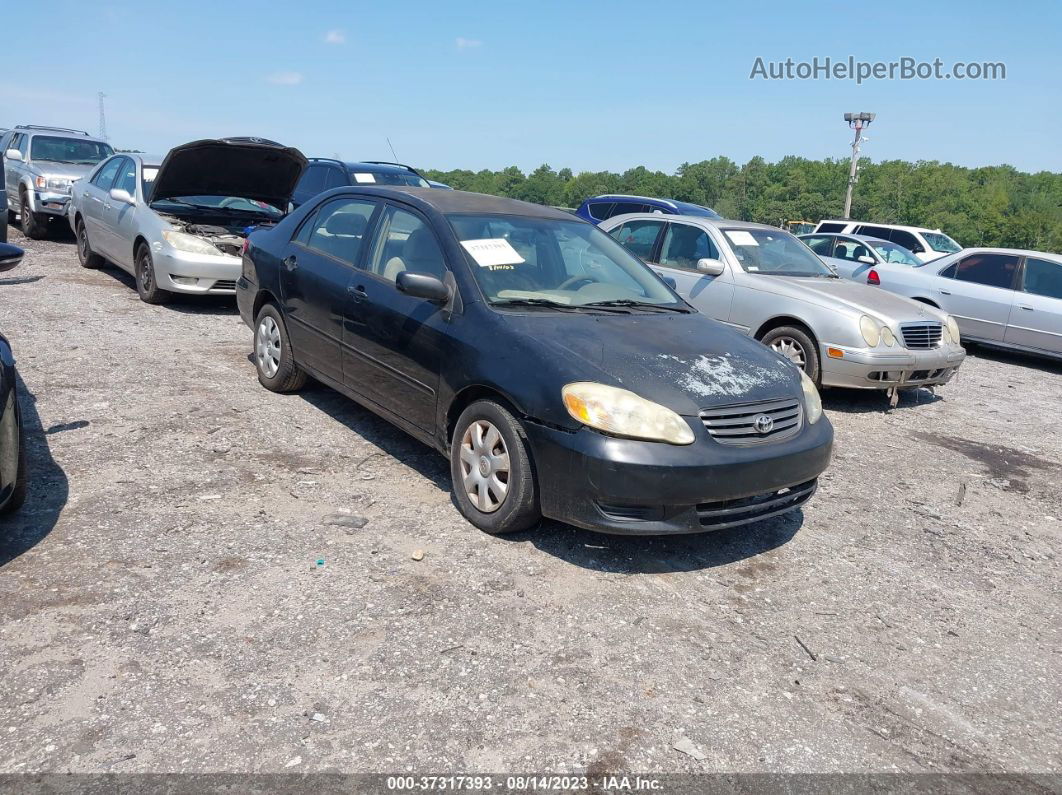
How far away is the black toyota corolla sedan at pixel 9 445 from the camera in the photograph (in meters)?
3.57

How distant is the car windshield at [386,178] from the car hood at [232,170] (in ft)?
10.2

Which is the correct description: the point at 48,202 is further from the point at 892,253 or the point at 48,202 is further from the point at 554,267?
the point at 892,253

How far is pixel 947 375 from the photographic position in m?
7.80

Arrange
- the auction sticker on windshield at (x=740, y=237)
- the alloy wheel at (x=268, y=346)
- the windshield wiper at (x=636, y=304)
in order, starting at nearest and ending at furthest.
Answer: the windshield wiper at (x=636, y=304) → the alloy wheel at (x=268, y=346) → the auction sticker on windshield at (x=740, y=237)

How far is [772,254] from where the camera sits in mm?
8516

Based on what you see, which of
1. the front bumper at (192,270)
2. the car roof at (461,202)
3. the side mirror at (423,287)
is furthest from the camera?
the front bumper at (192,270)

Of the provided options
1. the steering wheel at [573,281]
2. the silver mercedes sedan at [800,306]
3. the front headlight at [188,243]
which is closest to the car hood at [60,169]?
the front headlight at [188,243]

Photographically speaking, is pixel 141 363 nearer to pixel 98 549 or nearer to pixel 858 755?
pixel 98 549

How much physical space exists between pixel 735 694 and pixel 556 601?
34.3 inches

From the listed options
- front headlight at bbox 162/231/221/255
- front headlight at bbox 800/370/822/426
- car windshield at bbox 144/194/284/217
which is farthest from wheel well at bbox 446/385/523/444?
car windshield at bbox 144/194/284/217

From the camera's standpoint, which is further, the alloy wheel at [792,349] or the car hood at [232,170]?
the car hood at [232,170]

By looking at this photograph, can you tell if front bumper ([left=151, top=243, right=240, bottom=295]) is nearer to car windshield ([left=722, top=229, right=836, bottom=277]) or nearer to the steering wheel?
the steering wheel

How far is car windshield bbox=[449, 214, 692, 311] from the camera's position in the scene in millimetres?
4566

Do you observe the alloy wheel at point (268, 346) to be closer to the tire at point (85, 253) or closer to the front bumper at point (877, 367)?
the front bumper at point (877, 367)
